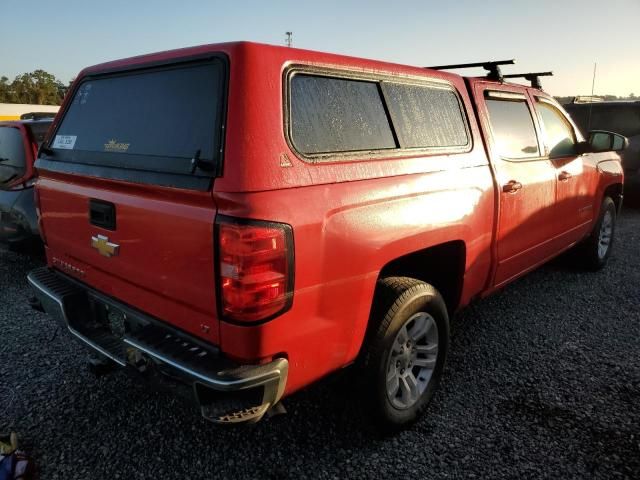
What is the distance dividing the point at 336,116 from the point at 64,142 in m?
1.60

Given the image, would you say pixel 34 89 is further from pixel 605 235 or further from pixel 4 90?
pixel 605 235

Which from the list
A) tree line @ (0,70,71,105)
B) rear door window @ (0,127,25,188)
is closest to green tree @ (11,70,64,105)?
tree line @ (0,70,71,105)

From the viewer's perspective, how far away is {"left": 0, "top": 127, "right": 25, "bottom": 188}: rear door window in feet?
16.0

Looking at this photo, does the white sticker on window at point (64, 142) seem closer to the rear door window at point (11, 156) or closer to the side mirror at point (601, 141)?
the rear door window at point (11, 156)

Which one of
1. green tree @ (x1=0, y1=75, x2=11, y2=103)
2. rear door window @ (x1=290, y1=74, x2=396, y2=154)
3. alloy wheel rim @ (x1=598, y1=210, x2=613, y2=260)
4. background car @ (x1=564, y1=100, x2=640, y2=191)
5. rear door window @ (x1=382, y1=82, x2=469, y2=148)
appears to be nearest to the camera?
rear door window @ (x1=290, y1=74, x2=396, y2=154)

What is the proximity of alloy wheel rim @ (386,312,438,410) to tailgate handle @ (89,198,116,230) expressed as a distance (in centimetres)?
147

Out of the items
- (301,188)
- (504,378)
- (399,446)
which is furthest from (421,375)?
Result: (301,188)

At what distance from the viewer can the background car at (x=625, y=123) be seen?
841 centimetres

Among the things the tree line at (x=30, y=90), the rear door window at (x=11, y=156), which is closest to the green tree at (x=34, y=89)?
the tree line at (x=30, y=90)

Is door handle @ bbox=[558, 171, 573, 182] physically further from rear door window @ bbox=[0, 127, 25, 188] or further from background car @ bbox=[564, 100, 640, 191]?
background car @ bbox=[564, 100, 640, 191]

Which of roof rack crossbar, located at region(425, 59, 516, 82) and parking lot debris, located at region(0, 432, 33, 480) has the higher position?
roof rack crossbar, located at region(425, 59, 516, 82)

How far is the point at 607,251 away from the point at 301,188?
485cm

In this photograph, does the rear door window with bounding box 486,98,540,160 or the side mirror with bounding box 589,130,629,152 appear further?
the side mirror with bounding box 589,130,629,152

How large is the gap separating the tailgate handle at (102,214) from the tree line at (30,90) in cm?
5273
